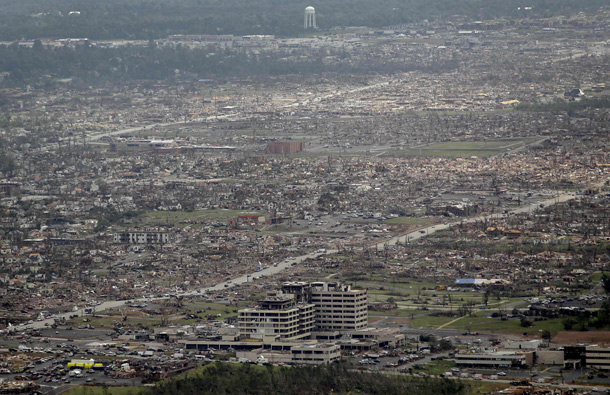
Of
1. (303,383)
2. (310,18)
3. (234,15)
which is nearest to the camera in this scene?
(303,383)

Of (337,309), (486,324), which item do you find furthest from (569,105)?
(337,309)

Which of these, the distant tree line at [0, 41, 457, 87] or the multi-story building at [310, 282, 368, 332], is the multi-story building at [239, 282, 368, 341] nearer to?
the multi-story building at [310, 282, 368, 332]

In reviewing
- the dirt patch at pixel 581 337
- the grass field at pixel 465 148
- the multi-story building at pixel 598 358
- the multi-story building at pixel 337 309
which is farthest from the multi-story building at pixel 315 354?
the grass field at pixel 465 148

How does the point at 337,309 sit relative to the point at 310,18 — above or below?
above

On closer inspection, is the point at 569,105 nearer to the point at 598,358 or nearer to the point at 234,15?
the point at 598,358

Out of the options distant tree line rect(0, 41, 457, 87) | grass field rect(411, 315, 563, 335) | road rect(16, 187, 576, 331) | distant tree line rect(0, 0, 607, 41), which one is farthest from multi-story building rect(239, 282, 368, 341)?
distant tree line rect(0, 0, 607, 41)

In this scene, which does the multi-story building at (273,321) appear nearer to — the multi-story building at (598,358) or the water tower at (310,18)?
the multi-story building at (598,358)
